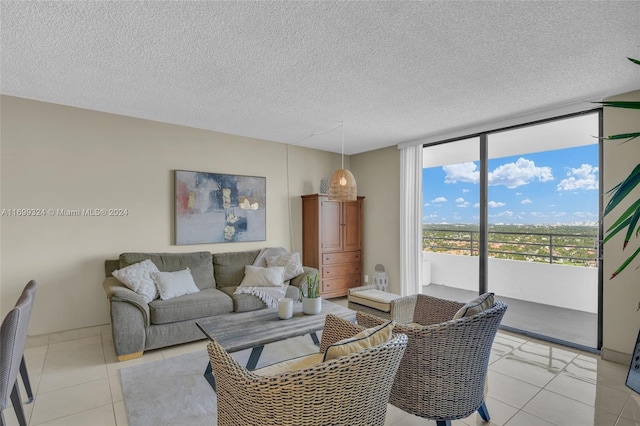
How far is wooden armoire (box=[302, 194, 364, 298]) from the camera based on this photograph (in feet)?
16.6

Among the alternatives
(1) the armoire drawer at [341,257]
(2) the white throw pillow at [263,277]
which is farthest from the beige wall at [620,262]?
(2) the white throw pillow at [263,277]

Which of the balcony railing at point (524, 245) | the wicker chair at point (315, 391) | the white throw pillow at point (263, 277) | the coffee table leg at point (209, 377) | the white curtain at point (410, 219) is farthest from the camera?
the white curtain at point (410, 219)

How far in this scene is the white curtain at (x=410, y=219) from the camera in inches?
190

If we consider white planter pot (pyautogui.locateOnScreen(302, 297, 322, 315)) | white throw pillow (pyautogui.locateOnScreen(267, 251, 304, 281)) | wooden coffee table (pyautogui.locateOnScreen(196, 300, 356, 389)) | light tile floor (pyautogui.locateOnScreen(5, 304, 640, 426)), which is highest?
white throw pillow (pyautogui.locateOnScreen(267, 251, 304, 281))

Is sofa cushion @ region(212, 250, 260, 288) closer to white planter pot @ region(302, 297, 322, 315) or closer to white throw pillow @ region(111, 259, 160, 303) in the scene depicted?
white throw pillow @ region(111, 259, 160, 303)

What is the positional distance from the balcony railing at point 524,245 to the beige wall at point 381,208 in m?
0.61

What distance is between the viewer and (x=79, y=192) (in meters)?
3.56

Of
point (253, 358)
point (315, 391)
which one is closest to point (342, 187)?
point (253, 358)

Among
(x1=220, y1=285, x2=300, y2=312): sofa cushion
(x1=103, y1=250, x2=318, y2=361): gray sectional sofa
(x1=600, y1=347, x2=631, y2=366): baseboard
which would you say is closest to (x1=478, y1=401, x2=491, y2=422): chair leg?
(x1=600, y1=347, x2=631, y2=366): baseboard

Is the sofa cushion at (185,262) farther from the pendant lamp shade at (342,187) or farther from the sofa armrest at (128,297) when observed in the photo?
the pendant lamp shade at (342,187)

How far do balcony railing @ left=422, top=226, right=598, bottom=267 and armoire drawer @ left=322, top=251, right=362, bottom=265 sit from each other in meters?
1.18

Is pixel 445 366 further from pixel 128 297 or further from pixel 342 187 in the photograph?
pixel 128 297

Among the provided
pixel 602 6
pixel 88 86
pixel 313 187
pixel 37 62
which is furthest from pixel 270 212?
pixel 602 6

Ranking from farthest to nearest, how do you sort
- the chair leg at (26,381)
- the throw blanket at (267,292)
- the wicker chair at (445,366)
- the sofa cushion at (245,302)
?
the throw blanket at (267,292) → the sofa cushion at (245,302) → the chair leg at (26,381) → the wicker chair at (445,366)
